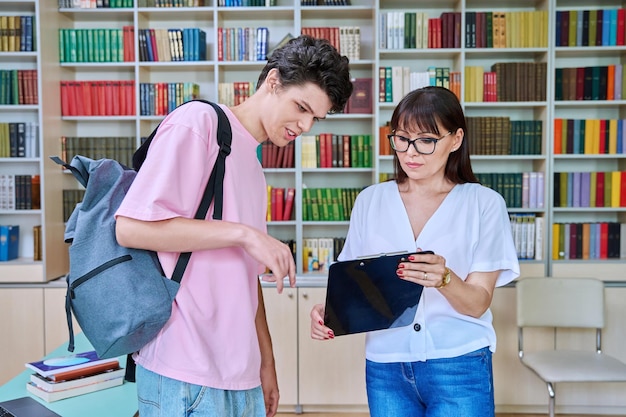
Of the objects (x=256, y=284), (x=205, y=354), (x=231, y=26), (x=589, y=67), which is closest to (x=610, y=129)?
(x=589, y=67)

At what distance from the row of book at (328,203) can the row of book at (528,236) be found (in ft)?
3.51

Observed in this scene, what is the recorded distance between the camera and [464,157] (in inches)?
71.7

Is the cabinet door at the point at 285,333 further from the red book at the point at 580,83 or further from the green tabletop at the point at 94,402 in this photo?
the red book at the point at 580,83

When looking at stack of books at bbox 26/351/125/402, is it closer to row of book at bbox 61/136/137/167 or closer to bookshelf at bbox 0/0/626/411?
bookshelf at bbox 0/0/626/411

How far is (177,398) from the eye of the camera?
1163 millimetres

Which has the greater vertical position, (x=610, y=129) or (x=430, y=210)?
(x=610, y=129)

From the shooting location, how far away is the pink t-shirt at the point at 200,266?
1122 millimetres

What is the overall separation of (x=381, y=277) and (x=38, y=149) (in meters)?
3.17

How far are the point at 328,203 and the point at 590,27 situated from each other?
200 centimetres

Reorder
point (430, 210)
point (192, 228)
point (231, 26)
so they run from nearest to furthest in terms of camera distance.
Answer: point (192, 228)
point (430, 210)
point (231, 26)

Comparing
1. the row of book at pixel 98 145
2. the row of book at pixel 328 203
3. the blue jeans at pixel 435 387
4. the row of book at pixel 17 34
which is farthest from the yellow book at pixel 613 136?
the row of book at pixel 17 34

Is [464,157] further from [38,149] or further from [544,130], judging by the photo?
[38,149]

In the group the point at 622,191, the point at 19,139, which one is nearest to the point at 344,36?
the point at 622,191

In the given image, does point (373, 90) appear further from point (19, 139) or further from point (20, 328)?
point (20, 328)
